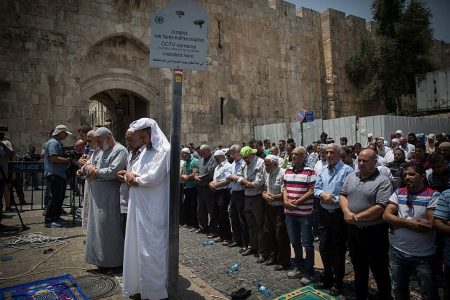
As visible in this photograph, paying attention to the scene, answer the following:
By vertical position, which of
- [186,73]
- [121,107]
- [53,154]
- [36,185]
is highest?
[186,73]

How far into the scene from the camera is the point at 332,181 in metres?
4.05

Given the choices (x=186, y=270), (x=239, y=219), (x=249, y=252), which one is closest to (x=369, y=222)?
(x=249, y=252)

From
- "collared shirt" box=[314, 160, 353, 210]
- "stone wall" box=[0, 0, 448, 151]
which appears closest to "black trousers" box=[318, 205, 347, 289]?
"collared shirt" box=[314, 160, 353, 210]

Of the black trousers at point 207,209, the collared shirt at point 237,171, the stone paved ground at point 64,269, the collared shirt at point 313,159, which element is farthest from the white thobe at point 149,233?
the collared shirt at point 313,159

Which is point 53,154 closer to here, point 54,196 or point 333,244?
point 54,196

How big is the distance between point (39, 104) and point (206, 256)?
29.3 ft

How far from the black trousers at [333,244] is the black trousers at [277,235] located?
819mm

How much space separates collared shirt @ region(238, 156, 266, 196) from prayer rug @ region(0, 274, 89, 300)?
2.81 meters

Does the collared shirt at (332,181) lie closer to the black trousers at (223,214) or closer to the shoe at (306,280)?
the shoe at (306,280)

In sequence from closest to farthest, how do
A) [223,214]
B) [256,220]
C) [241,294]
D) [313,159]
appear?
[241,294] → [256,220] → [223,214] → [313,159]

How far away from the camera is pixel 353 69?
1966cm

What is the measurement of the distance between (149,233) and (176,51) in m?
1.98

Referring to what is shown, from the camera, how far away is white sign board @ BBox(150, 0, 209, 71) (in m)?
3.11

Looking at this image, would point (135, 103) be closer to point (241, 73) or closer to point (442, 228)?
point (241, 73)
